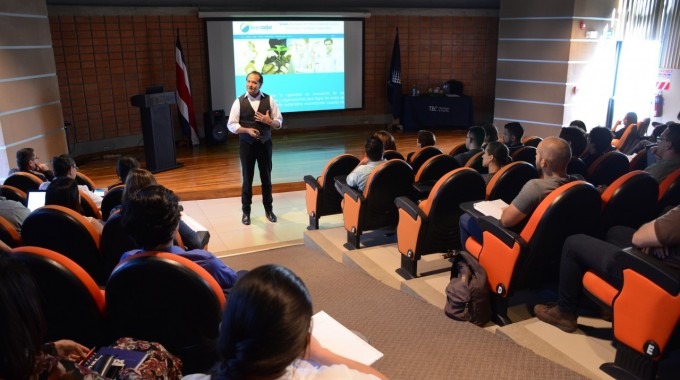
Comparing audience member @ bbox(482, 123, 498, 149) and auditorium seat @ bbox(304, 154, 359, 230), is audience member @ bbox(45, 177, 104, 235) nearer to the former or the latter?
auditorium seat @ bbox(304, 154, 359, 230)

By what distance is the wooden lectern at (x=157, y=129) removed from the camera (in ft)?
22.9

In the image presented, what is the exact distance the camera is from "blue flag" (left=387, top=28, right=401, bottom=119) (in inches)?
411

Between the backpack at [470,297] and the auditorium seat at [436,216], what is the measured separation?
50 centimetres

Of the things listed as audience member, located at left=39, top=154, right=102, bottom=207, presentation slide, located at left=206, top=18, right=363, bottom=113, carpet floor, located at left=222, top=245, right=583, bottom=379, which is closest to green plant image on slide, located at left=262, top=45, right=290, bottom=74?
presentation slide, located at left=206, top=18, right=363, bottom=113

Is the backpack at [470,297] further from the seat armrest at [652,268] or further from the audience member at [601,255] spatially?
the seat armrest at [652,268]

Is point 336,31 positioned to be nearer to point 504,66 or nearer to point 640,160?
point 504,66

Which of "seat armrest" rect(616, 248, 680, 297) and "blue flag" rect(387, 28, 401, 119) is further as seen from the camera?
"blue flag" rect(387, 28, 401, 119)

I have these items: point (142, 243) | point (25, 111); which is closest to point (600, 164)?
point (142, 243)

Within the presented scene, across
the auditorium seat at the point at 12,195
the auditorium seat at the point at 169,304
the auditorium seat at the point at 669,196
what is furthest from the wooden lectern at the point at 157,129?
the auditorium seat at the point at 669,196

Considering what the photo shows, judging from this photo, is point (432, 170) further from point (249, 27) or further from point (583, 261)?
point (249, 27)

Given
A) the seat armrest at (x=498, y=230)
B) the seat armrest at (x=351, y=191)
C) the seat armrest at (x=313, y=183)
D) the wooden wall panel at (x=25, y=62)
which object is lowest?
the seat armrest at (x=313, y=183)

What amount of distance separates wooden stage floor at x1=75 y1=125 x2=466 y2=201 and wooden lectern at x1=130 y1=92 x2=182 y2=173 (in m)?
0.18

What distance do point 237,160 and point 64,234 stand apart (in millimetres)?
5173

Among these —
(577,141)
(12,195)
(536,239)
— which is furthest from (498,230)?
(12,195)
